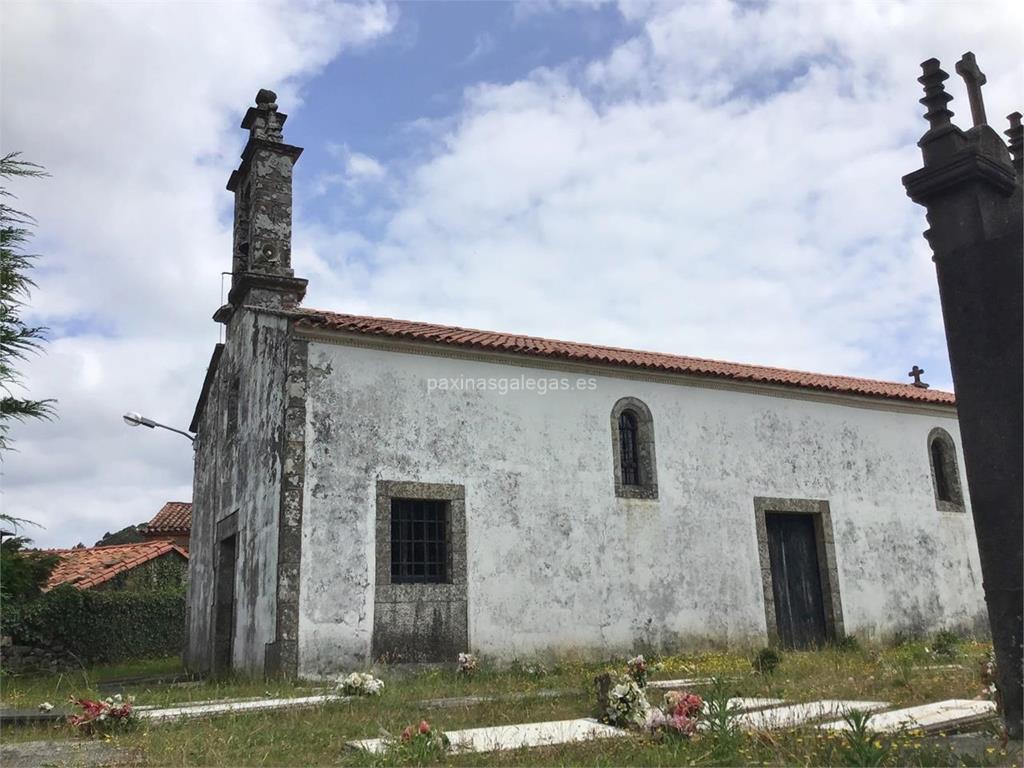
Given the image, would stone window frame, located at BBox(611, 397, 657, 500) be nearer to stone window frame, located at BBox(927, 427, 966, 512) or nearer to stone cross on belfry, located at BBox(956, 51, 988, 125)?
stone window frame, located at BBox(927, 427, 966, 512)

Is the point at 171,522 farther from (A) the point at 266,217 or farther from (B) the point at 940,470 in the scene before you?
(B) the point at 940,470

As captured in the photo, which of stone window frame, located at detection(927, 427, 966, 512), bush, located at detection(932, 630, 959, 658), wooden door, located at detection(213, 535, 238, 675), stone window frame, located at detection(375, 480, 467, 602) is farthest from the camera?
stone window frame, located at detection(927, 427, 966, 512)

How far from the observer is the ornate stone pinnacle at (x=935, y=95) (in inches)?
238

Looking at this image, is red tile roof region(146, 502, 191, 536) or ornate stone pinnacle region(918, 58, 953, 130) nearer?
ornate stone pinnacle region(918, 58, 953, 130)

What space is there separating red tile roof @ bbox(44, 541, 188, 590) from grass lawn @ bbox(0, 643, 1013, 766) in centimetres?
763

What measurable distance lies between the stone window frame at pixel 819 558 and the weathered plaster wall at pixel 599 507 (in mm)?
148

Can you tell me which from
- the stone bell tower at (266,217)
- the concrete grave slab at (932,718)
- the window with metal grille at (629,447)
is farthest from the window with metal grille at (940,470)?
the stone bell tower at (266,217)

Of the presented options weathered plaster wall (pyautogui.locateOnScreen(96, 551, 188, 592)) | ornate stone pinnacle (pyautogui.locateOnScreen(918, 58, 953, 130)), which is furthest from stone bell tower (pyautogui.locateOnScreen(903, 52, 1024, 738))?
weathered plaster wall (pyautogui.locateOnScreen(96, 551, 188, 592))

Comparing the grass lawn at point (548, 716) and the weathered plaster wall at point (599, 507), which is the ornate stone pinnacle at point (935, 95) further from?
the weathered plaster wall at point (599, 507)

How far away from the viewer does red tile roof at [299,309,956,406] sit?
12.2 metres

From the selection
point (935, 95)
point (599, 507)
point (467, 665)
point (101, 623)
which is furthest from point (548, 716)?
point (101, 623)

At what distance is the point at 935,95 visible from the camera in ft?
19.9

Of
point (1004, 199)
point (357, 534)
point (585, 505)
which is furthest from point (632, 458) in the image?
point (1004, 199)

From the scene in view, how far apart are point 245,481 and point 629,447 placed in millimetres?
5970
